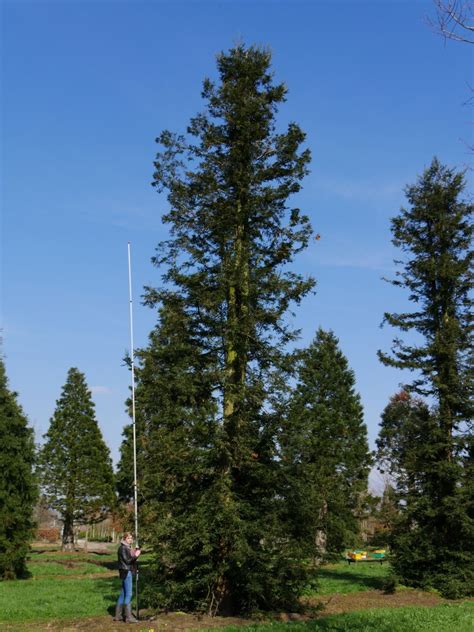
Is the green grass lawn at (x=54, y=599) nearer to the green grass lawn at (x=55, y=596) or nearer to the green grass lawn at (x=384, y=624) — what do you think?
the green grass lawn at (x=55, y=596)

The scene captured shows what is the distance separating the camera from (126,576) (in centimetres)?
1343

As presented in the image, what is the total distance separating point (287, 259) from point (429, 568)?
12597 millimetres

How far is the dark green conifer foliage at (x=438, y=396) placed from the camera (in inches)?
830

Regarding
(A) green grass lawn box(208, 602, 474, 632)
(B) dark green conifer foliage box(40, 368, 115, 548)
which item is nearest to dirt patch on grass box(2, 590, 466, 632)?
(A) green grass lawn box(208, 602, 474, 632)

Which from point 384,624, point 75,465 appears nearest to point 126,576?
point 384,624

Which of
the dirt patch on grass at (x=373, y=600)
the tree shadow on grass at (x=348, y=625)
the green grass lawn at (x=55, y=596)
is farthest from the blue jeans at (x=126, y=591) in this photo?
the dirt patch on grass at (x=373, y=600)

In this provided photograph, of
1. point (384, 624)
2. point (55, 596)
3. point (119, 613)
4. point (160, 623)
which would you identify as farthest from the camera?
point (55, 596)

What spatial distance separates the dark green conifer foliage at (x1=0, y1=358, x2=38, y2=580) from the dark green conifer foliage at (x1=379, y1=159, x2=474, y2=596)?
1523 centimetres

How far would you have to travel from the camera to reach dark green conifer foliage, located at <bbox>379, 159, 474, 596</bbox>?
21.1 m

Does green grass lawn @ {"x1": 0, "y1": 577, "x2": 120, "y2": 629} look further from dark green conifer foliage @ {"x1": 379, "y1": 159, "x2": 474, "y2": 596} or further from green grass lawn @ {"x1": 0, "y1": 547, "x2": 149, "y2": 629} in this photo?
dark green conifer foliage @ {"x1": 379, "y1": 159, "x2": 474, "y2": 596}

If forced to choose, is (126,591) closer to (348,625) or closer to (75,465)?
(348,625)

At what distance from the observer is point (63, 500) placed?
143 ft

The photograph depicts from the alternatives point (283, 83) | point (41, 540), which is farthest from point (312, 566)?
point (41, 540)

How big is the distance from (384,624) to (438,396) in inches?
503
